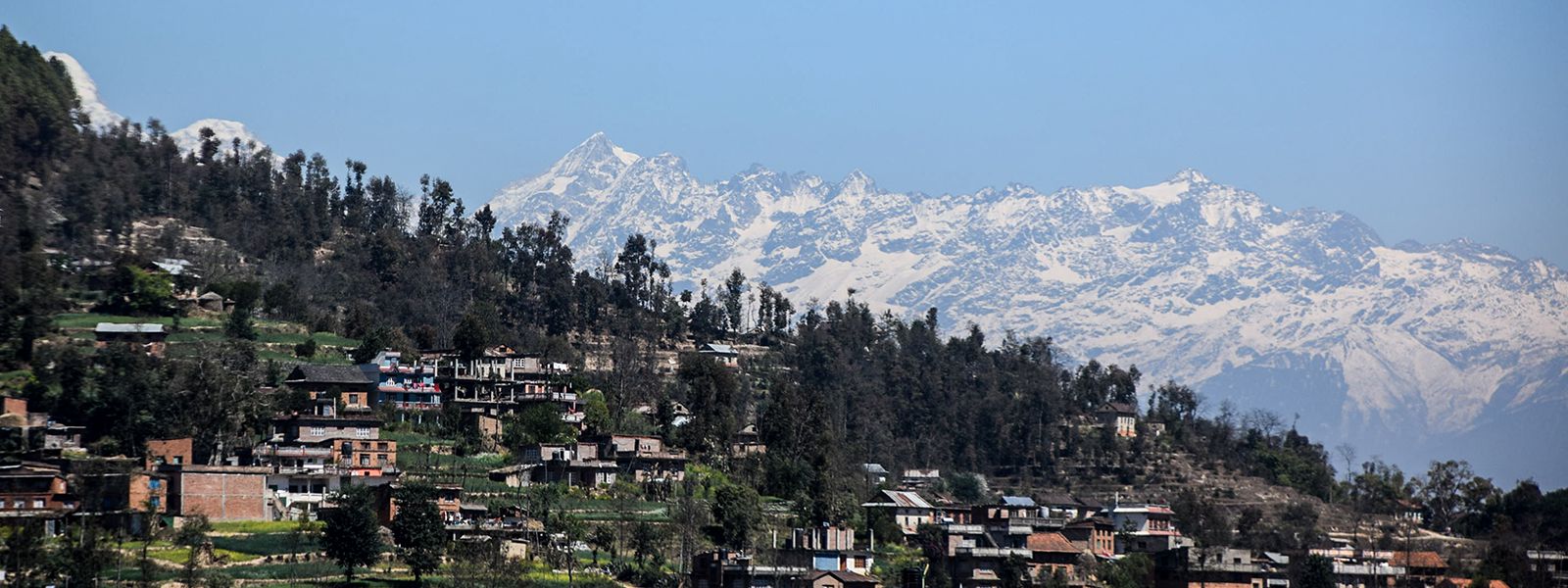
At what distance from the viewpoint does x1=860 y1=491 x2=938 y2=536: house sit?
84.6 metres

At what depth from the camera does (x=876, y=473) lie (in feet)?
331

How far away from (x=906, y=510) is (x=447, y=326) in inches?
1081

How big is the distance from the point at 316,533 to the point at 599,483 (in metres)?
16.5

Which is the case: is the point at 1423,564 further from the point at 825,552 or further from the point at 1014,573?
the point at 825,552

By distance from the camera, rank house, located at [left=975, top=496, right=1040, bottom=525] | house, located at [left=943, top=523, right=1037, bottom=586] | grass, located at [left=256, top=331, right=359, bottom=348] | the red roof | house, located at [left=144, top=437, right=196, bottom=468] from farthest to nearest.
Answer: the red roof → grass, located at [left=256, top=331, right=359, bottom=348] → house, located at [left=975, top=496, right=1040, bottom=525] → house, located at [left=943, top=523, right=1037, bottom=586] → house, located at [left=144, top=437, right=196, bottom=468]

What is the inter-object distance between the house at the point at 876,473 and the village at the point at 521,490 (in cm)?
24

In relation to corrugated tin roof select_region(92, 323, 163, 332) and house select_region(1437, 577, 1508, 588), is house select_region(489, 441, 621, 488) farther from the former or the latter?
house select_region(1437, 577, 1508, 588)

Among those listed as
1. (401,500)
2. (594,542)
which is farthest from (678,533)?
(401,500)

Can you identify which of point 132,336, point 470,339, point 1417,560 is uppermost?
point 470,339

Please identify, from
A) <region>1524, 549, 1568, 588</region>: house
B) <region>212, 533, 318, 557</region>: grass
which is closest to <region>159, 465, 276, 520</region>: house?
<region>212, 533, 318, 557</region>: grass

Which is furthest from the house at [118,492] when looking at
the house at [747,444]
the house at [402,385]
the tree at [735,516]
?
Answer: the house at [747,444]

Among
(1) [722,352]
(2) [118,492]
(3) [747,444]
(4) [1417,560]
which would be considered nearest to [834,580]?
(2) [118,492]

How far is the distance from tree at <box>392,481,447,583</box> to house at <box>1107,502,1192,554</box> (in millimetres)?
34020

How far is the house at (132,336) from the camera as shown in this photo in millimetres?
81750
